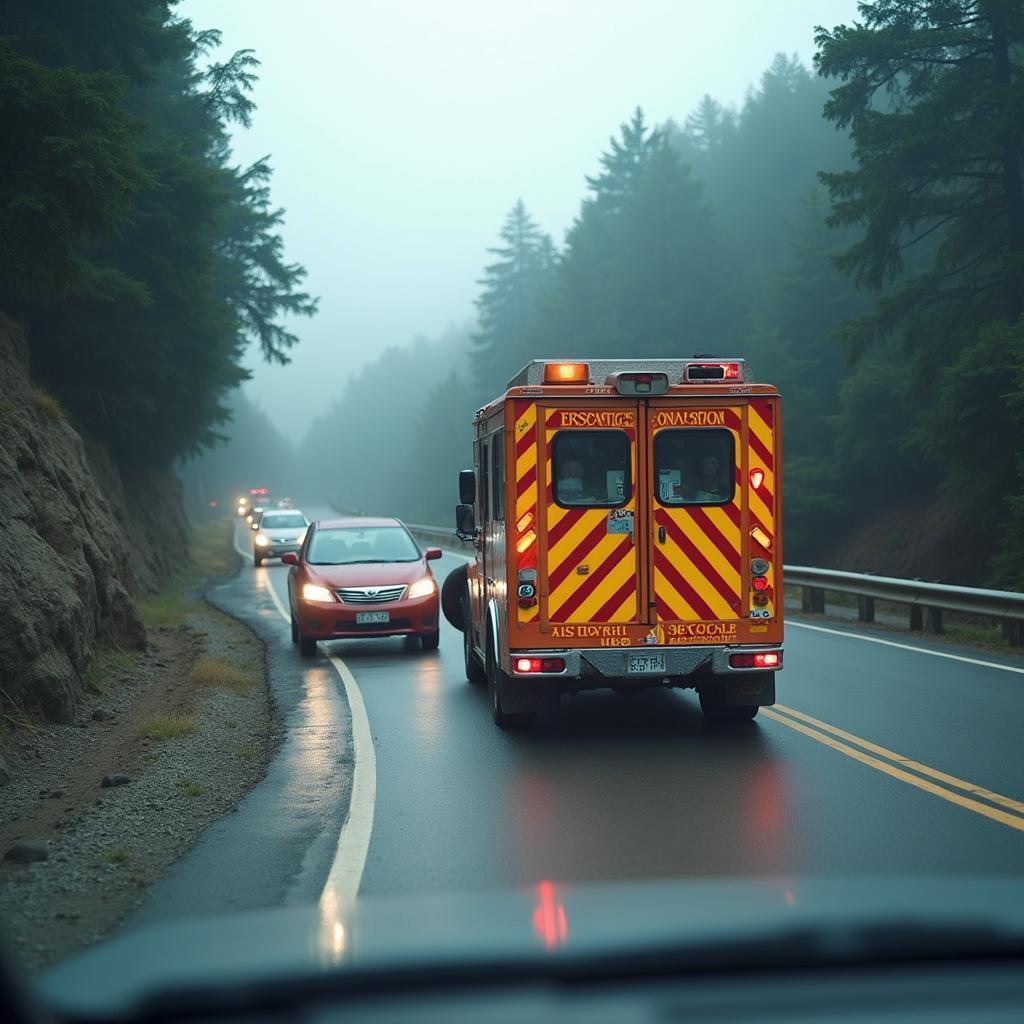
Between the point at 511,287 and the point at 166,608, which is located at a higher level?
the point at 511,287

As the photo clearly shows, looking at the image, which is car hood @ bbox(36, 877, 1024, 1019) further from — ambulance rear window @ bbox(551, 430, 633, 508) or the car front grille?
the car front grille

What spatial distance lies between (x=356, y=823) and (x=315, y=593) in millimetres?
10092

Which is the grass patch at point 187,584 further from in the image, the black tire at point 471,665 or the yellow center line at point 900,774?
the yellow center line at point 900,774

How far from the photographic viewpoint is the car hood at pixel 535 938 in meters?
2.75

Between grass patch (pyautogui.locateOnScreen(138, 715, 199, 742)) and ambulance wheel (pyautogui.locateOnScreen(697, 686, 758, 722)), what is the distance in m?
4.39

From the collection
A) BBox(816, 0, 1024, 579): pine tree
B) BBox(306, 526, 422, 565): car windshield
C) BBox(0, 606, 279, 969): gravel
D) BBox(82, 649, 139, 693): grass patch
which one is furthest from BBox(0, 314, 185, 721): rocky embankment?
BBox(816, 0, 1024, 579): pine tree

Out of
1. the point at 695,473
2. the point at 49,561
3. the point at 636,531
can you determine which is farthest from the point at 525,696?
the point at 49,561

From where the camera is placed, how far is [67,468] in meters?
18.5

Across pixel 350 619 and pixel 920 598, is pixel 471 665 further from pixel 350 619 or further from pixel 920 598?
pixel 920 598

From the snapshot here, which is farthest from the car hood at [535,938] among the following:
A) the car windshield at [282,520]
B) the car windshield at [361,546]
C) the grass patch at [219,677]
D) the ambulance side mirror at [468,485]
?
the car windshield at [282,520]

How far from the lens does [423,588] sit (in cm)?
1856

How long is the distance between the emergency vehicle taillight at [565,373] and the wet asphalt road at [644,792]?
114 inches

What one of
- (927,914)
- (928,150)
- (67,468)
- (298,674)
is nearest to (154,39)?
(67,468)

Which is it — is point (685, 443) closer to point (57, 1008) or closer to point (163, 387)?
point (57, 1008)
